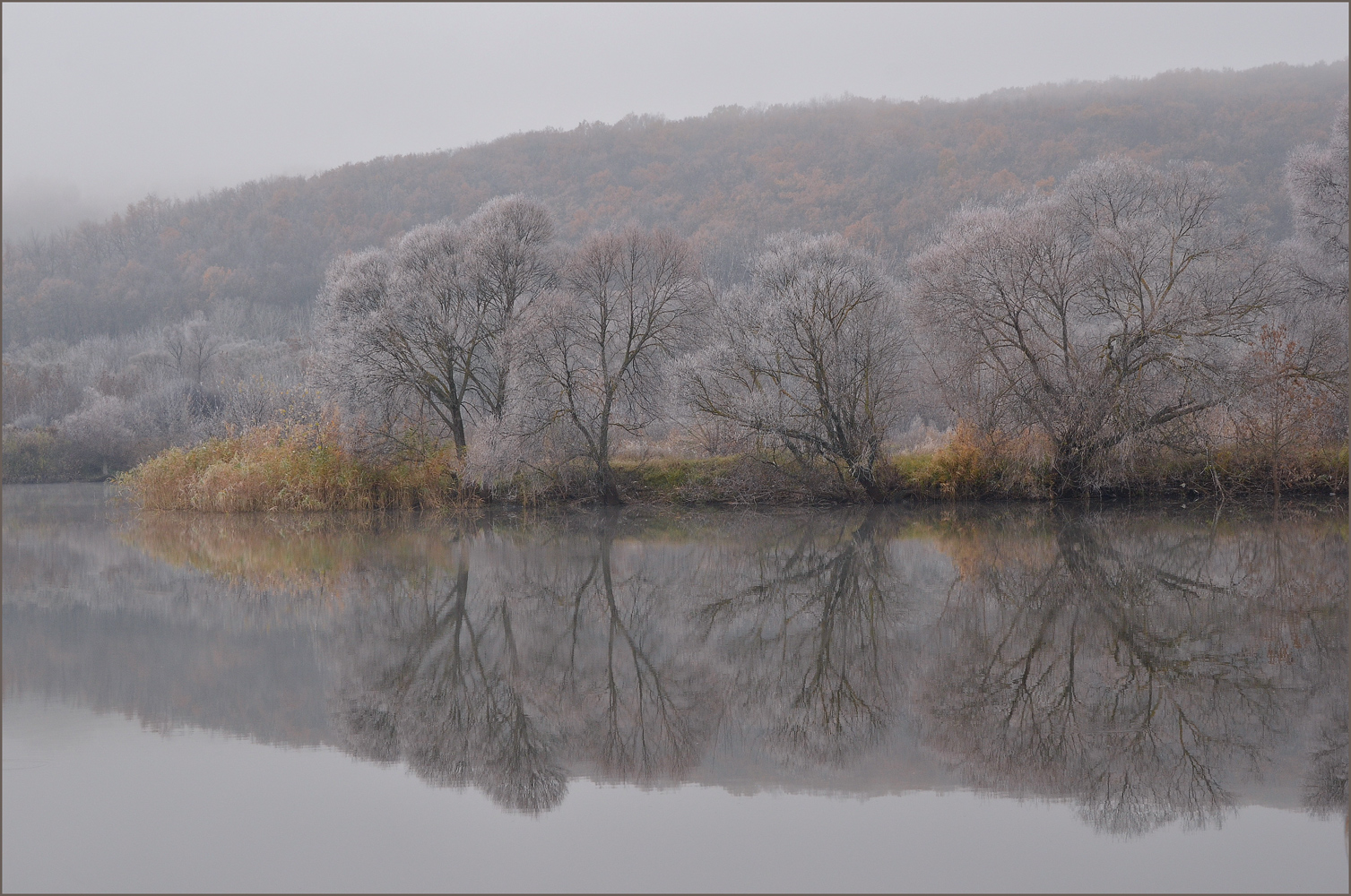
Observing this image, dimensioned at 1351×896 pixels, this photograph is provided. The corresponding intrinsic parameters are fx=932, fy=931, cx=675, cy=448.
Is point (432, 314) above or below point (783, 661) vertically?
above

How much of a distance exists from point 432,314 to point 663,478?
8.42 m

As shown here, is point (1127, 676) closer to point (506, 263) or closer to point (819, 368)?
point (819, 368)

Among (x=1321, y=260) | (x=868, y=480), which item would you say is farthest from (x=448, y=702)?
(x=1321, y=260)

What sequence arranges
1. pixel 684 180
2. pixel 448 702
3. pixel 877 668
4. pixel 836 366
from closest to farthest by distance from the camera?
pixel 448 702
pixel 877 668
pixel 836 366
pixel 684 180

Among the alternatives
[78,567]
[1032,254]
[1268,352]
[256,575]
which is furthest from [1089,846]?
[1268,352]

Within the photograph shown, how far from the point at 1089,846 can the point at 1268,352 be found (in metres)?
22.1

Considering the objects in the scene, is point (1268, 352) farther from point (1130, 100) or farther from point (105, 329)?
point (105, 329)

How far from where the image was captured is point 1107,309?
894 inches

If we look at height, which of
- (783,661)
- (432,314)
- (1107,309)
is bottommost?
(783,661)

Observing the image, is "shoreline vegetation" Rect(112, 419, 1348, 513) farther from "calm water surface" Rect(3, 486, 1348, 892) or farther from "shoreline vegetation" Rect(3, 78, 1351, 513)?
"calm water surface" Rect(3, 486, 1348, 892)

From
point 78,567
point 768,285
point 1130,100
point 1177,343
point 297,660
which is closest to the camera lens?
point 297,660

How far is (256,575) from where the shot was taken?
14125 mm

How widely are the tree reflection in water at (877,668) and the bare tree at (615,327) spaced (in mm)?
11356

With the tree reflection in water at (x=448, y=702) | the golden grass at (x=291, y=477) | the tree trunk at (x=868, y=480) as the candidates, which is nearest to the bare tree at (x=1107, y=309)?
the tree trunk at (x=868, y=480)
